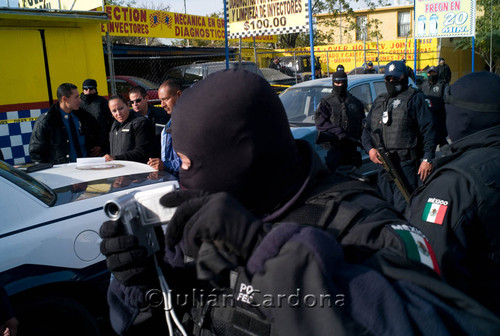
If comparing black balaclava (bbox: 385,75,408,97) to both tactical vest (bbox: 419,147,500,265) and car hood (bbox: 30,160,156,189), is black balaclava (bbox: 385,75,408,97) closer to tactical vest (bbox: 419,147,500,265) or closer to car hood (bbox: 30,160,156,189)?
car hood (bbox: 30,160,156,189)

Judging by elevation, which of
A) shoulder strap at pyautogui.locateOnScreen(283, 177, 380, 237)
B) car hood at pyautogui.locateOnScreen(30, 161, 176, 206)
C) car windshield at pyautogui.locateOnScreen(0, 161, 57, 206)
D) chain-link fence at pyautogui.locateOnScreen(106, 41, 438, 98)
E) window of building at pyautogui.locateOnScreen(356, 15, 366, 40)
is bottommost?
car hood at pyautogui.locateOnScreen(30, 161, 176, 206)

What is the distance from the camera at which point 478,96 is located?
1.99 metres

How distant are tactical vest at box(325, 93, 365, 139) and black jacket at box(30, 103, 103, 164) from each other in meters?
2.99

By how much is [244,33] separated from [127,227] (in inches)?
361

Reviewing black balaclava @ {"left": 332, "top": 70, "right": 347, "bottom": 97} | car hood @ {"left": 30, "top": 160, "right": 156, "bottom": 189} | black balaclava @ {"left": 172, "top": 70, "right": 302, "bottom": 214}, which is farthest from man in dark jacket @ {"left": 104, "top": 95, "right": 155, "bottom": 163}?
black balaclava @ {"left": 172, "top": 70, "right": 302, "bottom": 214}

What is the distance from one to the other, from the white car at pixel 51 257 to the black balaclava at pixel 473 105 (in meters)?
2.07

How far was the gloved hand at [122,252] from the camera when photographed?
3.93ft

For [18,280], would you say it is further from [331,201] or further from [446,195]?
[446,195]

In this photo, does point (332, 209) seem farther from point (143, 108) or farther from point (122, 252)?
point (143, 108)

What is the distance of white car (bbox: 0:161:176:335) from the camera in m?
2.38

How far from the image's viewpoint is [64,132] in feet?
16.0

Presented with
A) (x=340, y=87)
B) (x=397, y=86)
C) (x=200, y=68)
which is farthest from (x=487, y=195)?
(x=200, y=68)

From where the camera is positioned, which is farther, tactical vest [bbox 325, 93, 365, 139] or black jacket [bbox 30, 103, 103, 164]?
tactical vest [bbox 325, 93, 365, 139]

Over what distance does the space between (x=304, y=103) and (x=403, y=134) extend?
223 centimetres
